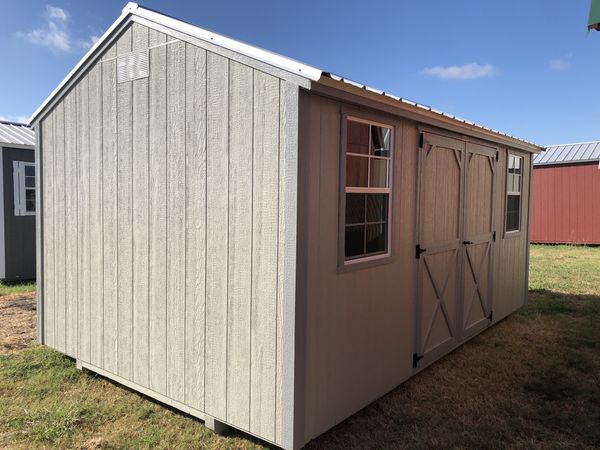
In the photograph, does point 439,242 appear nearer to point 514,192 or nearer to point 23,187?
point 514,192

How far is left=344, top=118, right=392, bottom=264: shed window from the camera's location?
10.5 feet

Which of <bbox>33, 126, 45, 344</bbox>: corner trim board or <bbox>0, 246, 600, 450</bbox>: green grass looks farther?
<bbox>33, 126, 45, 344</bbox>: corner trim board

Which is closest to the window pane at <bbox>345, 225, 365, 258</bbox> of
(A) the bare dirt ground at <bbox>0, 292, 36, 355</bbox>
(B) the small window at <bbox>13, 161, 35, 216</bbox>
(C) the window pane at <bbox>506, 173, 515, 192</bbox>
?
(C) the window pane at <bbox>506, 173, 515, 192</bbox>

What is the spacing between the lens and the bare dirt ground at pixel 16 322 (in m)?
5.18

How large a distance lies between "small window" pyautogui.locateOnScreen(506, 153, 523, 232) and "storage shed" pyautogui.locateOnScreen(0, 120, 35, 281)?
8.39 m

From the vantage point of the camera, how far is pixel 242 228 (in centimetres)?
295

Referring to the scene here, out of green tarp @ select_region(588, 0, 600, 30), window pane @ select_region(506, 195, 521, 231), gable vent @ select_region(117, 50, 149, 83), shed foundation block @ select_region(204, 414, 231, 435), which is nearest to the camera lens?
green tarp @ select_region(588, 0, 600, 30)

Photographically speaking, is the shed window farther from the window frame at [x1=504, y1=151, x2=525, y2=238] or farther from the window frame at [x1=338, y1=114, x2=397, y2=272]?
the window frame at [x1=504, y1=151, x2=525, y2=238]

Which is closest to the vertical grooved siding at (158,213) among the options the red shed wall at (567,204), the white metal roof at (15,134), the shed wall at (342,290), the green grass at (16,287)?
the shed wall at (342,290)

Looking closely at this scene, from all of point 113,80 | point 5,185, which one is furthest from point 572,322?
point 5,185

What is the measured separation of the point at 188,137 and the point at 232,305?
1.22 metres

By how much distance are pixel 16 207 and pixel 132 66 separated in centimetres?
667

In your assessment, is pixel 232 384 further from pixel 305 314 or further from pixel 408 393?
pixel 408 393

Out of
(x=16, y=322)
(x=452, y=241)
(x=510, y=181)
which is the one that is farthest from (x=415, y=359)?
(x=16, y=322)
